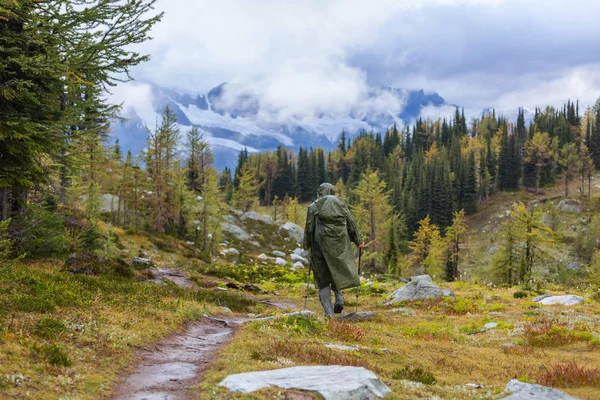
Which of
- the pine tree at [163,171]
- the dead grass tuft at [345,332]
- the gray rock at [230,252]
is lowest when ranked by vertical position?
the gray rock at [230,252]

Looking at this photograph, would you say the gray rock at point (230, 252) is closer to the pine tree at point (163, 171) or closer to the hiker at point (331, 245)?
the pine tree at point (163, 171)

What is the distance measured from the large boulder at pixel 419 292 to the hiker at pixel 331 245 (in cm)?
702

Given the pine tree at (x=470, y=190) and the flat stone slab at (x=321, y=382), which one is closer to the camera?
the flat stone slab at (x=321, y=382)

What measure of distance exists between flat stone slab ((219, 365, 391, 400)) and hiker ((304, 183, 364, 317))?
6.20 metres

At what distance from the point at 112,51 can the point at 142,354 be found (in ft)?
37.6

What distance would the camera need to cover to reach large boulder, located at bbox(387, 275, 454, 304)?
18547 mm

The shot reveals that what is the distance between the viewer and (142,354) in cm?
763

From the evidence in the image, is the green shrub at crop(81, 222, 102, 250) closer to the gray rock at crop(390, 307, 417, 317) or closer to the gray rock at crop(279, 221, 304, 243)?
the gray rock at crop(390, 307, 417, 317)

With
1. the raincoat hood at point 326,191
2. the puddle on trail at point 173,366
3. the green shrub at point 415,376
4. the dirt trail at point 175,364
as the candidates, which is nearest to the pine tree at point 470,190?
the raincoat hood at point 326,191

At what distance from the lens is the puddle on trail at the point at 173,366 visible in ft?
18.4

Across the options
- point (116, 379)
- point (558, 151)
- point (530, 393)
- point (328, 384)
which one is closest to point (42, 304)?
point (116, 379)

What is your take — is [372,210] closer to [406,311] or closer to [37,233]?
[406,311]

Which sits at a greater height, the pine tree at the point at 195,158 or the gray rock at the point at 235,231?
the pine tree at the point at 195,158

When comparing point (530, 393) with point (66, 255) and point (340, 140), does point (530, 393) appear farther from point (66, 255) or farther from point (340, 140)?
point (340, 140)
